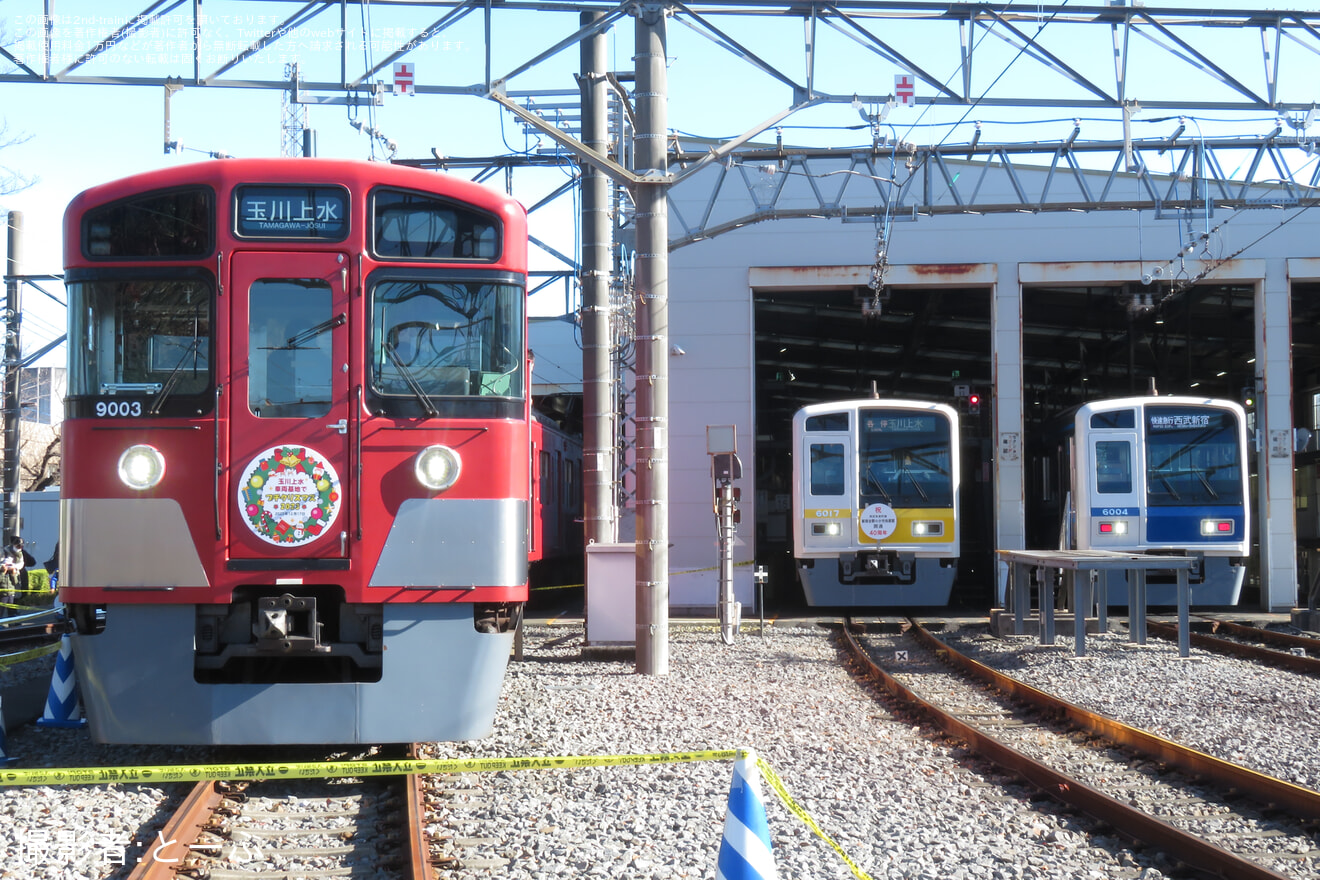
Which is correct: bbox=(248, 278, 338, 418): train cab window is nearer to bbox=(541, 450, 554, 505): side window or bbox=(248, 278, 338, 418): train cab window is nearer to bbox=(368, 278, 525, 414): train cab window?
bbox=(368, 278, 525, 414): train cab window

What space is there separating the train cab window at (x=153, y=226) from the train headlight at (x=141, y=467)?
3.44 feet

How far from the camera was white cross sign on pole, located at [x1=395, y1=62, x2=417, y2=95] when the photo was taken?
1132 cm

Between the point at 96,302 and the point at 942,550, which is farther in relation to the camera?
the point at 942,550

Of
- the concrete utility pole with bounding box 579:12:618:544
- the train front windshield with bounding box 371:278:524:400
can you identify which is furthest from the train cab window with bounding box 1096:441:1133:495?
the train front windshield with bounding box 371:278:524:400

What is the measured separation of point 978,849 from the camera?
5.38 meters

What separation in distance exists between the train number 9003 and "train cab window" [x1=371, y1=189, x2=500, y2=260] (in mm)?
1524

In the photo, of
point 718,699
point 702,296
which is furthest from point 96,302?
point 702,296

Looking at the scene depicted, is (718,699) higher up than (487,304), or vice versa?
(487,304)

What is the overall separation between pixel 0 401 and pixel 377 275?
2263cm

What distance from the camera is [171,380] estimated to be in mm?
6555

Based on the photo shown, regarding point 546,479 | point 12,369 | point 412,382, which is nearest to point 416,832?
point 412,382

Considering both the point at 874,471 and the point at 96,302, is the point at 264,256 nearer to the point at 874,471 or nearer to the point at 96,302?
the point at 96,302

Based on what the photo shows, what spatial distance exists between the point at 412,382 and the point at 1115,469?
42.2 ft

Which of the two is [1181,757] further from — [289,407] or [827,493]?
[827,493]
